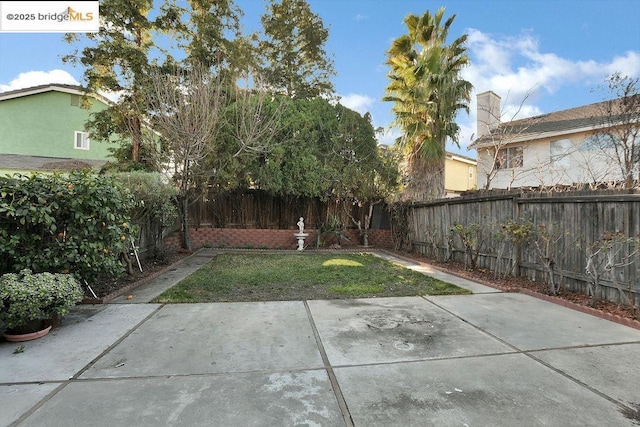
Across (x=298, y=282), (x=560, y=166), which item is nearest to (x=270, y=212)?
(x=298, y=282)

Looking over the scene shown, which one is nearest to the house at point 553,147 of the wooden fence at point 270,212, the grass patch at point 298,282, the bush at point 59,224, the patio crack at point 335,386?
the wooden fence at point 270,212

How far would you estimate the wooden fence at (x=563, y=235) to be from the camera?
4277mm

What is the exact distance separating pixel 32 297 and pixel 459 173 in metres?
24.1

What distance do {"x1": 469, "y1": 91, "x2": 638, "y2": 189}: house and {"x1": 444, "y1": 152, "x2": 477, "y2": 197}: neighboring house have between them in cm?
633

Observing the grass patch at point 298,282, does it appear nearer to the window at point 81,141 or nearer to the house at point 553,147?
the house at point 553,147

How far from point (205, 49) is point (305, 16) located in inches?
295

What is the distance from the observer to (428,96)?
1111cm

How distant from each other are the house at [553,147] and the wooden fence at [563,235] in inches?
176

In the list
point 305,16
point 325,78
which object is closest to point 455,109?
→ point 325,78

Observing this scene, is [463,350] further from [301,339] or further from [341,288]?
[341,288]

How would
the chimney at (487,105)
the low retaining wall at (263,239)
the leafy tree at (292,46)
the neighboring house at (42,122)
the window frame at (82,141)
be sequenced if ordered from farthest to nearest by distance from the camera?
the leafy tree at (292,46) < the window frame at (82,141) < the neighboring house at (42,122) < the chimney at (487,105) < the low retaining wall at (263,239)

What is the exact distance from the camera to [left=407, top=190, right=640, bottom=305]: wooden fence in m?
4.28

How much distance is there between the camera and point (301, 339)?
11.0 feet

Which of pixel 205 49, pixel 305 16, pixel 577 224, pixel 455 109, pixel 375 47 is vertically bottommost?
pixel 577 224
